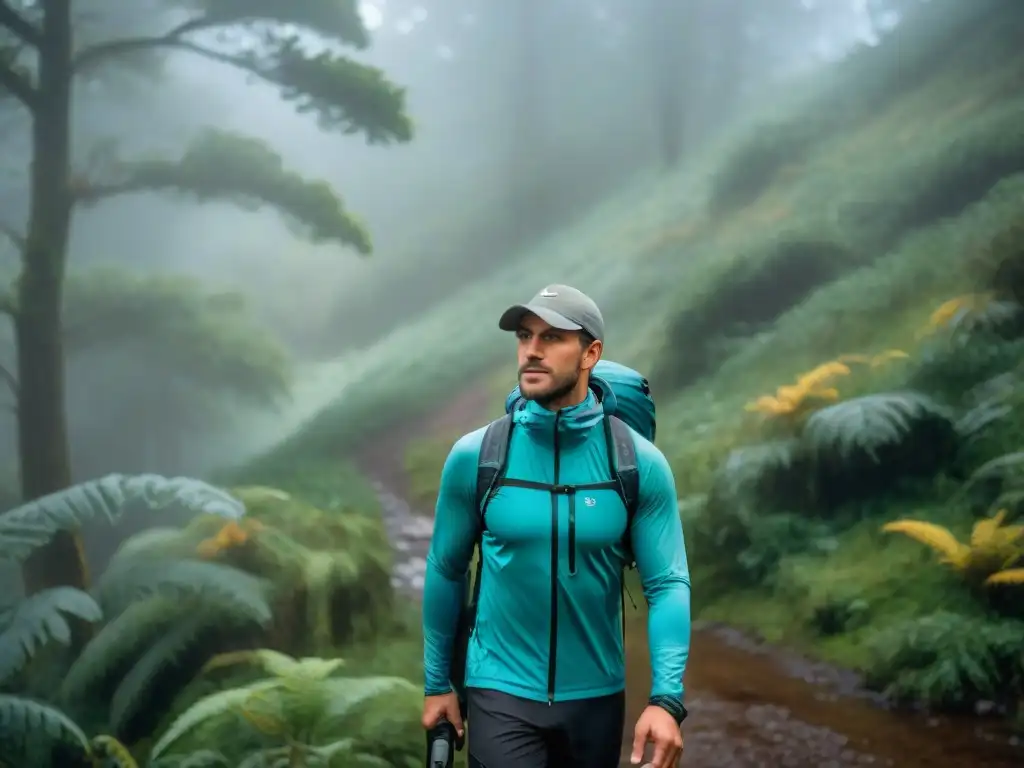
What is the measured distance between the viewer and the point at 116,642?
412 cm

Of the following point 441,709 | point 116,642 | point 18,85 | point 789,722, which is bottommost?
point 789,722

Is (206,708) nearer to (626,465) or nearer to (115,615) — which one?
(115,615)

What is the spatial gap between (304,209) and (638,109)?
3458mm

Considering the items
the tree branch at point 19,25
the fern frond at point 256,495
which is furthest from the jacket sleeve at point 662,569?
the tree branch at point 19,25

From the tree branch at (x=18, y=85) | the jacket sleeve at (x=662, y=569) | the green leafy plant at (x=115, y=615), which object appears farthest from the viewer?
the tree branch at (x=18, y=85)

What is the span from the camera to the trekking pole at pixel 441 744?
1933 millimetres

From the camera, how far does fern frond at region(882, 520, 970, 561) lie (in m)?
3.92

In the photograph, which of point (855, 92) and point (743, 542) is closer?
point (743, 542)

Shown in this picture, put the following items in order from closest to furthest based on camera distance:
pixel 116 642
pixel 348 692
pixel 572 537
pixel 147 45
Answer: pixel 572 537 → pixel 348 692 → pixel 116 642 → pixel 147 45

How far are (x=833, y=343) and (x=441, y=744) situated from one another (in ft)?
15.4

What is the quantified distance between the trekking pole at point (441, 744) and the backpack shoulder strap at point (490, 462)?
0.56 m

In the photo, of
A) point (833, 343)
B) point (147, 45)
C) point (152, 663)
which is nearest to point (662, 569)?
point (152, 663)

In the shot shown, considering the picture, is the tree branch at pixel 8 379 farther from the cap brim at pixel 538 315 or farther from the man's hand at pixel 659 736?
the man's hand at pixel 659 736

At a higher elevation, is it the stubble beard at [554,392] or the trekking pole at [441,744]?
the stubble beard at [554,392]
